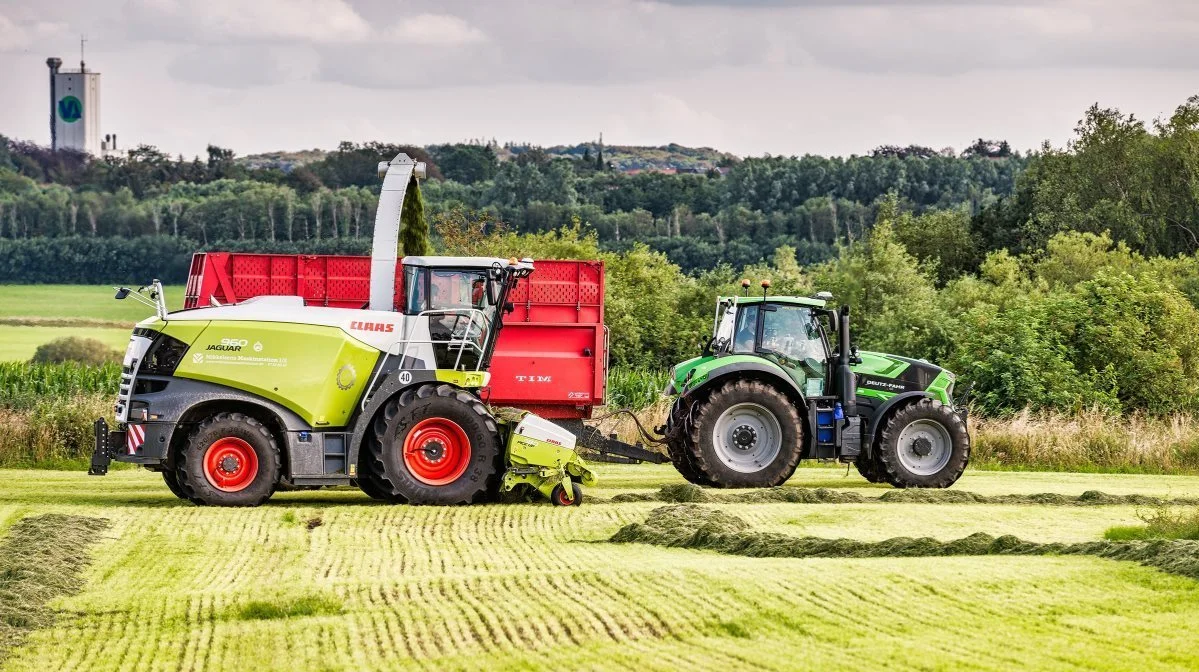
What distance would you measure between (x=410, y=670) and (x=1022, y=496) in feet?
35.8


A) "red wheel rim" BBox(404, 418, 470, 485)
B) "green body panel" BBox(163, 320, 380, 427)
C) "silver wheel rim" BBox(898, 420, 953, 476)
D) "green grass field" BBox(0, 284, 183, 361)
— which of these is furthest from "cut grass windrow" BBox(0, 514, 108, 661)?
"green grass field" BBox(0, 284, 183, 361)

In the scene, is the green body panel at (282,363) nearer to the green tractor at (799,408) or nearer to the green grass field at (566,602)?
the green grass field at (566,602)

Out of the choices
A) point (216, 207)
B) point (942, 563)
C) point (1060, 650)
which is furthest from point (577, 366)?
point (216, 207)

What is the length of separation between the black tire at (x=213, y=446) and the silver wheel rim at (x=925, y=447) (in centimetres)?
773

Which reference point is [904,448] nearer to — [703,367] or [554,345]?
[703,367]

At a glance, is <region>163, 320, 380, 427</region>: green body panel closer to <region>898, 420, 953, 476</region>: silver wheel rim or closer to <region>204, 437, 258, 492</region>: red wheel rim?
<region>204, 437, 258, 492</region>: red wheel rim

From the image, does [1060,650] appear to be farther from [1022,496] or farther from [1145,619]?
[1022,496]

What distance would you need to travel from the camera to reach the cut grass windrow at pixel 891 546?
1280cm

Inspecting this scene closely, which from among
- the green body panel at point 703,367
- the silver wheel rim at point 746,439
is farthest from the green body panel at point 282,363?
the silver wheel rim at point 746,439

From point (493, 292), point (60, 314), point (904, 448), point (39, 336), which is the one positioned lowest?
point (39, 336)

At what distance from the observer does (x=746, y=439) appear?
19016 millimetres

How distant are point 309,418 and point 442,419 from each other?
4.62 feet

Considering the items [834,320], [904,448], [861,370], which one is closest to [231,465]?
[834,320]

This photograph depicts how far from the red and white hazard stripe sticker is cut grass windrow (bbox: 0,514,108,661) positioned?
114cm
